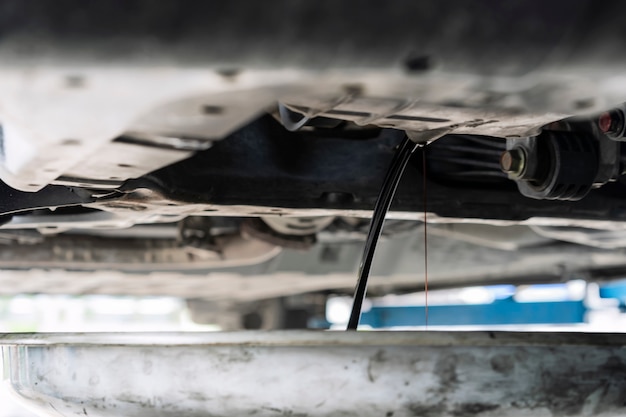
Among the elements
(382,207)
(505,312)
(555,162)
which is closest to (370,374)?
(382,207)

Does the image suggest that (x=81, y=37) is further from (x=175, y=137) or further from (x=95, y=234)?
(x=95, y=234)

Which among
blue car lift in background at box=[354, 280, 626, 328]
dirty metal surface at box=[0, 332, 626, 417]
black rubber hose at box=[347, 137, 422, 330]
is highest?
black rubber hose at box=[347, 137, 422, 330]

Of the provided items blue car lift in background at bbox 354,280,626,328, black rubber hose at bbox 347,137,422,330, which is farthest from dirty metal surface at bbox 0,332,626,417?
blue car lift in background at bbox 354,280,626,328

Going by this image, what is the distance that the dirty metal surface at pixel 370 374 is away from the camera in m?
0.72

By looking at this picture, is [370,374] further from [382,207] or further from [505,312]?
[505,312]

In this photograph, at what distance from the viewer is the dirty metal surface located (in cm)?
72

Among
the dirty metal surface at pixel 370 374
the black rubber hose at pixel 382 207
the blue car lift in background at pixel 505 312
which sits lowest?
the blue car lift in background at pixel 505 312

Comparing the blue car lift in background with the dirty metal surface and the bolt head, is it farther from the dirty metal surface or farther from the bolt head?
the dirty metal surface

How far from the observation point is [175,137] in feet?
1.95

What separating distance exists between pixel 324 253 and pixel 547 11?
173cm

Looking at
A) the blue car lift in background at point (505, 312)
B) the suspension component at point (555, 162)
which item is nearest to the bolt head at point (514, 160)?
the suspension component at point (555, 162)

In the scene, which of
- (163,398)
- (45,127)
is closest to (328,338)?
(163,398)

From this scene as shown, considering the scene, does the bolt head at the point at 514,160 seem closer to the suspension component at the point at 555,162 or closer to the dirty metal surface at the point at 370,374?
the suspension component at the point at 555,162

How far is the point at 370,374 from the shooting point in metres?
0.71
